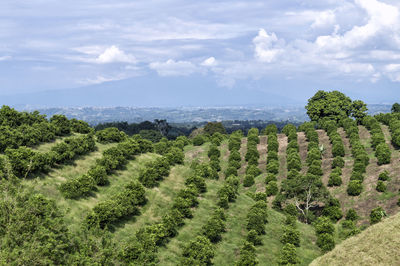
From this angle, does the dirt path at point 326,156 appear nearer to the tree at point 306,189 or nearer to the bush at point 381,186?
the bush at point 381,186

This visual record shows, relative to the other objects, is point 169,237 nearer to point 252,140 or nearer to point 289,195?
point 289,195

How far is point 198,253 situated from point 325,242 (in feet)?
54.8

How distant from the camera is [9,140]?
42188 millimetres

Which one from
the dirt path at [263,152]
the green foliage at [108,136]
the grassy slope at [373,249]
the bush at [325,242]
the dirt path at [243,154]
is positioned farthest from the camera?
the dirt path at [263,152]

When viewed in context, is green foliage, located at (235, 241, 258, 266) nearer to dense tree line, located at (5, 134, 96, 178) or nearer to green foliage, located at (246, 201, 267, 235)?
green foliage, located at (246, 201, 267, 235)

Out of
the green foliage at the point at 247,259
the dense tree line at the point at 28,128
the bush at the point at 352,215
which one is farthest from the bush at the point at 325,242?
the dense tree line at the point at 28,128

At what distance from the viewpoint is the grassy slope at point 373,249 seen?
27.6 m

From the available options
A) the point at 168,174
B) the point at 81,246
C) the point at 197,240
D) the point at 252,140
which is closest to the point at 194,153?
the point at 252,140

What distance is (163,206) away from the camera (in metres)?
41.6

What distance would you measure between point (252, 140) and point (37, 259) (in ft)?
228

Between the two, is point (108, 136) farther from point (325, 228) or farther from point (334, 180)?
point (334, 180)

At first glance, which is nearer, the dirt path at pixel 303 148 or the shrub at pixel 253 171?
the shrub at pixel 253 171

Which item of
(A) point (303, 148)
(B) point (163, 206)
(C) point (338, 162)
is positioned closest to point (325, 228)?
(B) point (163, 206)

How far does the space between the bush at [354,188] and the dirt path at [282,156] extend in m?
14.4
